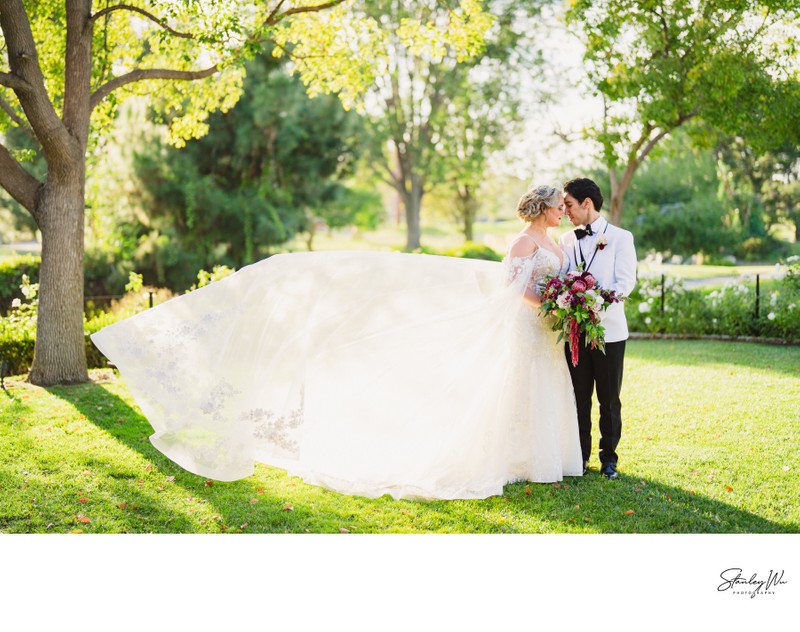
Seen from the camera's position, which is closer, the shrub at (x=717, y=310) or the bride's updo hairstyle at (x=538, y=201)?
the bride's updo hairstyle at (x=538, y=201)

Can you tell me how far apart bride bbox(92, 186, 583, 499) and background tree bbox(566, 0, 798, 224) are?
410 inches

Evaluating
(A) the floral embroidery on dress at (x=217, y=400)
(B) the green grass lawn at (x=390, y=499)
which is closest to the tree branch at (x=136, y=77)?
(B) the green grass lawn at (x=390, y=499)

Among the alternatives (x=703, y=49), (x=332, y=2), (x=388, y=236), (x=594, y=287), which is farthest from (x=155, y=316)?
(x=388, y=236)

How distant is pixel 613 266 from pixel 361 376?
238cm

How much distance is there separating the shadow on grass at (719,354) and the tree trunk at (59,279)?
350 inches

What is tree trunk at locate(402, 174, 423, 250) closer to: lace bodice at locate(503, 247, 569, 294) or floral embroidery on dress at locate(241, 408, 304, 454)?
lace bodice at locate(503, 247, 569, 294)

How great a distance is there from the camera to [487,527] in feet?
18.8

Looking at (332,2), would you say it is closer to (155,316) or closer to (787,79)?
(155,316)

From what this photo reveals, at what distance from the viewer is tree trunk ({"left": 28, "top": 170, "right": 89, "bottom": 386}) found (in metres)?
10.3

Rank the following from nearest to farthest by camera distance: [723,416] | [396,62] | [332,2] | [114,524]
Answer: [114,524], [723,416], [332,2], [396,62]

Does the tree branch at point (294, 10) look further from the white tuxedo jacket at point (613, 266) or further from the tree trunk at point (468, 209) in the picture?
the tree trunk at point (468, 209)

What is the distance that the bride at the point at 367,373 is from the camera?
6555mm
